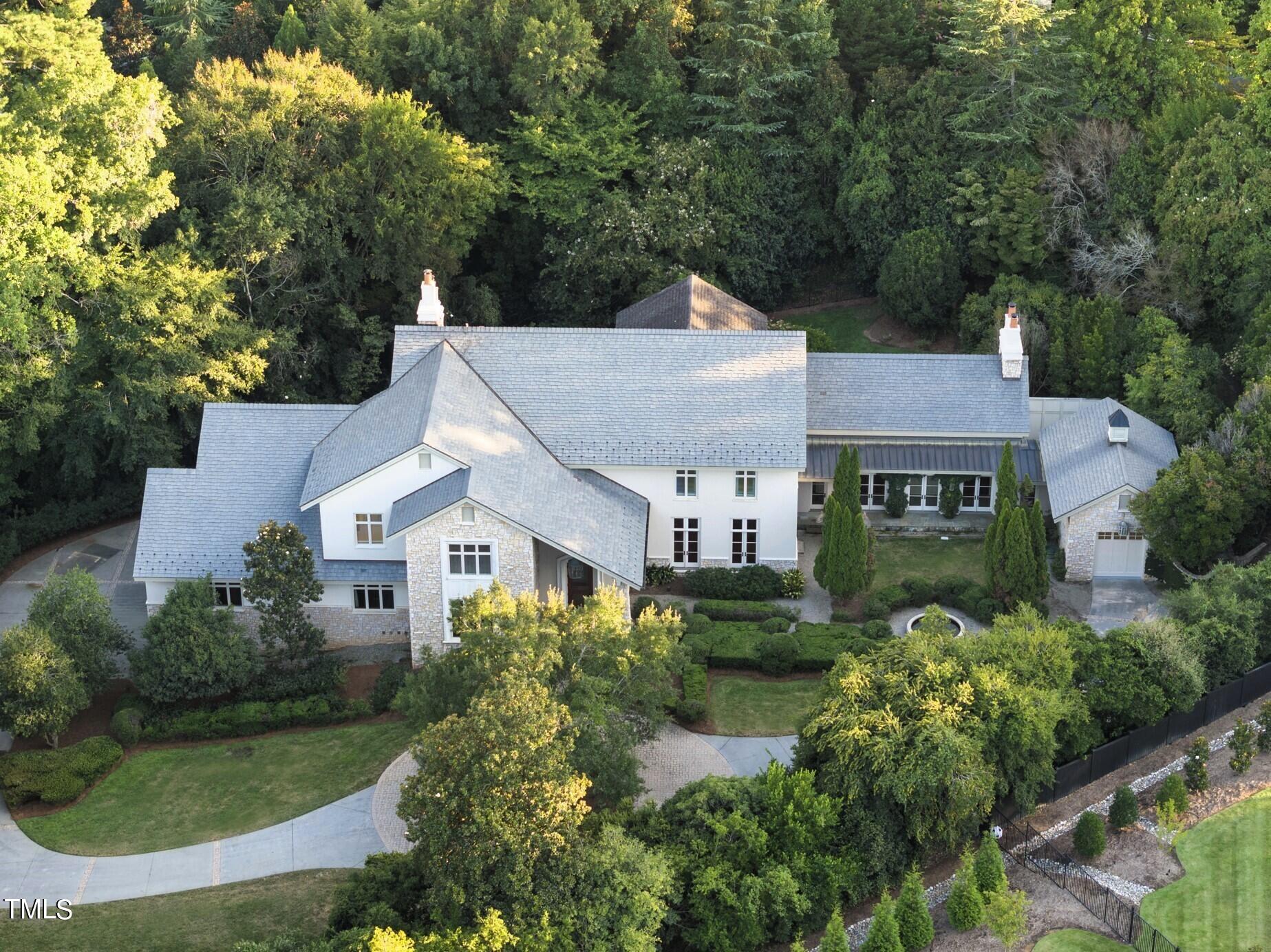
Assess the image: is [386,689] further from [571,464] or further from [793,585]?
[793,585]

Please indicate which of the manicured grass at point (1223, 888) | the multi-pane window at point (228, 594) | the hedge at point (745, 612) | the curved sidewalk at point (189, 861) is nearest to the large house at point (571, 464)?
the multi-pane window at point (228, 594)

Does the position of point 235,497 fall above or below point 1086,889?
above

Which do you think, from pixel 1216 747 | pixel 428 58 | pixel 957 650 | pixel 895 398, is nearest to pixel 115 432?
pixel 428 58

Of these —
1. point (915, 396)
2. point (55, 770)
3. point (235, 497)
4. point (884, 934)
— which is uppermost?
point (915, 396)

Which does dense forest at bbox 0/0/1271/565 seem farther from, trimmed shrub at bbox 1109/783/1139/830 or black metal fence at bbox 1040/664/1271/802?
trimmed shrub at bbox 1109/783/1139/830

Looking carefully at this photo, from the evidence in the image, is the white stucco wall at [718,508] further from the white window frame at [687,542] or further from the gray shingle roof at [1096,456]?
the gray shingle roof at [1096,456]

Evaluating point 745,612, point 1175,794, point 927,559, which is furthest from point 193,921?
point 927,559

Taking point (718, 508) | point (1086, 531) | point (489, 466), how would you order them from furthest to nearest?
point (718, 508), point (1086, 531), point (489, 466)
